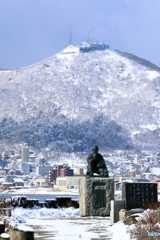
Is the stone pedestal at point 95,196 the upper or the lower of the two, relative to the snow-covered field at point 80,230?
upper

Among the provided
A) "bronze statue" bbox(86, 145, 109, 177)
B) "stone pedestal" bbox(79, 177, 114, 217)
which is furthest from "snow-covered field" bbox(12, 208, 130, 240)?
"bronze statue" bbox(86, 145, 109, 177)

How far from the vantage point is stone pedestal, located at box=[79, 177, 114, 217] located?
2758 centimetres

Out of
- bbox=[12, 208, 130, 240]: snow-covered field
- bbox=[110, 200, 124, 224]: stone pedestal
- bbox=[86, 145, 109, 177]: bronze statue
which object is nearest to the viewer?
bbox=[12, 208, 130, 240]: snow-covered field

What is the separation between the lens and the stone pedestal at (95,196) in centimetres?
2758

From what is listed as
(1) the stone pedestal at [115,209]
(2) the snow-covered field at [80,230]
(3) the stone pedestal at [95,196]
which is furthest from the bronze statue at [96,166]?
(1) the stone pedestal at [115,209]

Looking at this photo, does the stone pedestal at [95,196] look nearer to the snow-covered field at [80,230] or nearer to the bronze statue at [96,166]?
the bronze statue at [96,166]

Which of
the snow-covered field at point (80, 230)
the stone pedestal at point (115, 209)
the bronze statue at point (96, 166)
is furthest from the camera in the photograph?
the bronze statue at point (96, 166)

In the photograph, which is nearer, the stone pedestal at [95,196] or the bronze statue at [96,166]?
the stone pedestal at [95,196]

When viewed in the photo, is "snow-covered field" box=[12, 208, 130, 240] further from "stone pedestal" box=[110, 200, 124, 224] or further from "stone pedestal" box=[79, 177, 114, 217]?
"stone pedestal" box=[79, 177, 114, 217]

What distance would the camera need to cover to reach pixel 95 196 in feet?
90.9

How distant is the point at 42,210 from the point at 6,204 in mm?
1653

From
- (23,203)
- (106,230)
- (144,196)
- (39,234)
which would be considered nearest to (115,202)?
(144,196)

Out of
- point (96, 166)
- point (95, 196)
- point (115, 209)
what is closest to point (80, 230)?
point (115, 209)

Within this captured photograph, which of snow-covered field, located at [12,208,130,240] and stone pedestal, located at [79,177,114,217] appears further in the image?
stone pedestal, located at [79,177,114,217]
